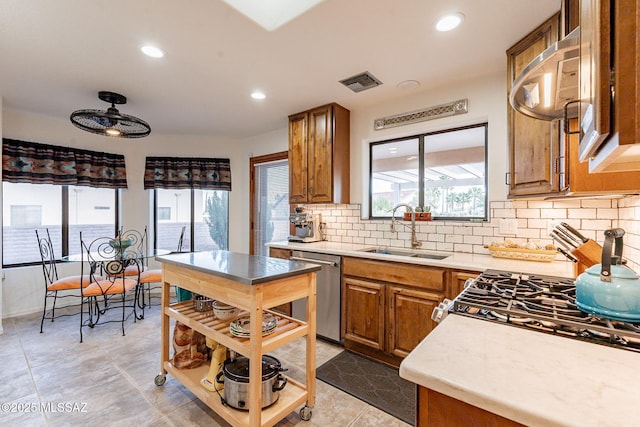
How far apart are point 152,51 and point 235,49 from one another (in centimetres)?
63

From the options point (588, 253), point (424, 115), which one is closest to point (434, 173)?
point (424, 115)

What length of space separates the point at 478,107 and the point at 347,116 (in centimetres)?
136

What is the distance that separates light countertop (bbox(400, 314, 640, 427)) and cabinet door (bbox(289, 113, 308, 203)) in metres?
2.75

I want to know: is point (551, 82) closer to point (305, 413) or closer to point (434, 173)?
point (434, 173)

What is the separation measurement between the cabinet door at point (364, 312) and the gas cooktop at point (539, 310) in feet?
3.75

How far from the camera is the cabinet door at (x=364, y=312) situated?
2.53m

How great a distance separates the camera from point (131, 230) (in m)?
4.42

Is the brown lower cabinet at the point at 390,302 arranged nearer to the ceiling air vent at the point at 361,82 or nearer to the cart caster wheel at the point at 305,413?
the cart caster wheel at the point at 305,413

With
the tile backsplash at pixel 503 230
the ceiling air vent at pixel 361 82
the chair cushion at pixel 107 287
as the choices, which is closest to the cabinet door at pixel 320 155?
the tile backsplash at pixel 503 230

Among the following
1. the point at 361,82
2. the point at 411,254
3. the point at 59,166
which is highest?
the point at 361,82

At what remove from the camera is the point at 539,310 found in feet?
3.45

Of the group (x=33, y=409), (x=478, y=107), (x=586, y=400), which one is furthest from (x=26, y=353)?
(x=478, y=107)

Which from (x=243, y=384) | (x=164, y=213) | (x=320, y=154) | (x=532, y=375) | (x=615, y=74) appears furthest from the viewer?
(x=164, y=213)

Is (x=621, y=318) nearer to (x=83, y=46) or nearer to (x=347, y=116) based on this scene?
(x=347, y=116)
